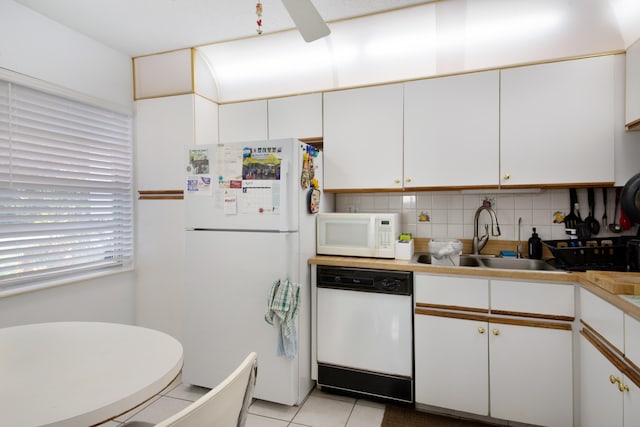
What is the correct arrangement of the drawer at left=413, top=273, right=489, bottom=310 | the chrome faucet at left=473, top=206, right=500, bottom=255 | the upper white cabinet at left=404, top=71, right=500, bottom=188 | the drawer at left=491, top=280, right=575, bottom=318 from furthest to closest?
the chrome faucet at left=473, top=206, right=500, bottom=255, the upper white cabinet at left=404, top=71, right=500, bottom=188, the drawer at left=413, top=273, right=489, bottom=310, the drawer at left=491, top=280, right=575, bottom=318

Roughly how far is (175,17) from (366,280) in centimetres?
214

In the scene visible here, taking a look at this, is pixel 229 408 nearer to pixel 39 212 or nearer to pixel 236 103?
pixel 39 212

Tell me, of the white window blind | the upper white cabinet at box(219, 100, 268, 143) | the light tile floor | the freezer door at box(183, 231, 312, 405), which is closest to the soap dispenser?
the light tile floor

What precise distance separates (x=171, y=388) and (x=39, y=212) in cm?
148

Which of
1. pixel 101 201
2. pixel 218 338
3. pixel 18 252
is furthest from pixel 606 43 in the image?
pixel 18 252

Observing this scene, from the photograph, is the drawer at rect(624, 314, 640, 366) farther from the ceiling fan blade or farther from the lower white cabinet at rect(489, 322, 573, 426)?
the ceiling fan blade

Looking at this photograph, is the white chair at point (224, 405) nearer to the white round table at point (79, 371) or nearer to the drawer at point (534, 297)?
the white round table at point (79, 371)

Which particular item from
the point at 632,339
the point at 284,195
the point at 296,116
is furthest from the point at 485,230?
the point at 296,116

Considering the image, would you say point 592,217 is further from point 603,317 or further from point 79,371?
point 79,371

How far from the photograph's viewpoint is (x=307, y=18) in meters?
1.37

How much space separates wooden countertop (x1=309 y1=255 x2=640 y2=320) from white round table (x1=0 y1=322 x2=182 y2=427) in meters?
1.23

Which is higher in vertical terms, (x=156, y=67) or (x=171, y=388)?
(x=156, y=67)

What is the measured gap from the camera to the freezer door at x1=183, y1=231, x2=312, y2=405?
2162mm

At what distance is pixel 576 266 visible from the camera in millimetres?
1928
